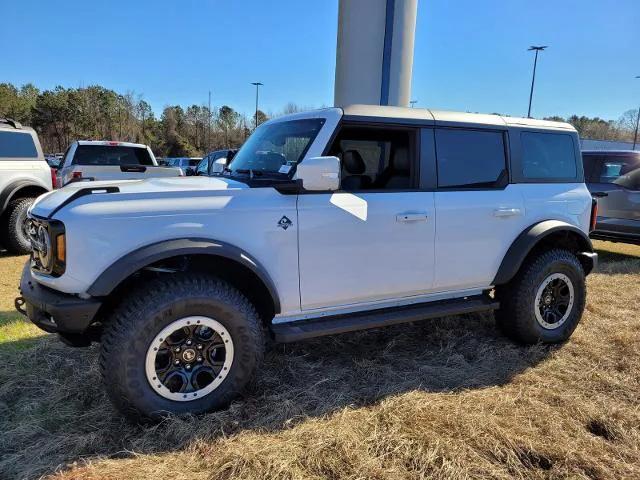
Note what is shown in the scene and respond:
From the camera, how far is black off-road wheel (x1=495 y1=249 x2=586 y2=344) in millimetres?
4211

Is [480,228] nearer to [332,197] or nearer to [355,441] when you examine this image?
[332,197]

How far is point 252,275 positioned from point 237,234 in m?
0.32

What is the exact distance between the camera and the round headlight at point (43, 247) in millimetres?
2760

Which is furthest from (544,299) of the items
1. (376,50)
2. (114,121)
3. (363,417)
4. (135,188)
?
(114,121)

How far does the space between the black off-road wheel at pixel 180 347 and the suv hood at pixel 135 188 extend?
1.87 feet

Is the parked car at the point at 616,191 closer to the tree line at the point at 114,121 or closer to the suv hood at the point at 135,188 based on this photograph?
the suv hood at the point at 135,188

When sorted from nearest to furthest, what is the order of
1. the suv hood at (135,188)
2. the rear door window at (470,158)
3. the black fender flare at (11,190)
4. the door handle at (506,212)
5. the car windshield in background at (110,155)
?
the suv hood at (135,188) < the rear door window at (470,158) < the door handle at (506,212) < the black fender flare at (11,190) < the car windshield in background at (110,155)

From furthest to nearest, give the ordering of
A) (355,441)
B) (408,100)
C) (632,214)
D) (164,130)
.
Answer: (164,130), (408,100), (632,214), (355,441)

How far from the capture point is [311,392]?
3.37 m

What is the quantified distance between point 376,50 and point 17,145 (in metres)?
6.50

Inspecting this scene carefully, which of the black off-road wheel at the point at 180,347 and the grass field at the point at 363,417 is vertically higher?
the black off-road wheel at the point at 180,347

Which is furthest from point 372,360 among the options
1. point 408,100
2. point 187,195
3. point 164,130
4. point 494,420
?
point 164,130

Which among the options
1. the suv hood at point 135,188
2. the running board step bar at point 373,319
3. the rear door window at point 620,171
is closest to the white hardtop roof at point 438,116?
the suv hood at point 135,188

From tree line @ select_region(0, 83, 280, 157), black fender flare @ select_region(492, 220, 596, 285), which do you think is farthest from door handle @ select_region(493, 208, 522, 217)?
tree line @ select_region(0, 83, 280, 157)
